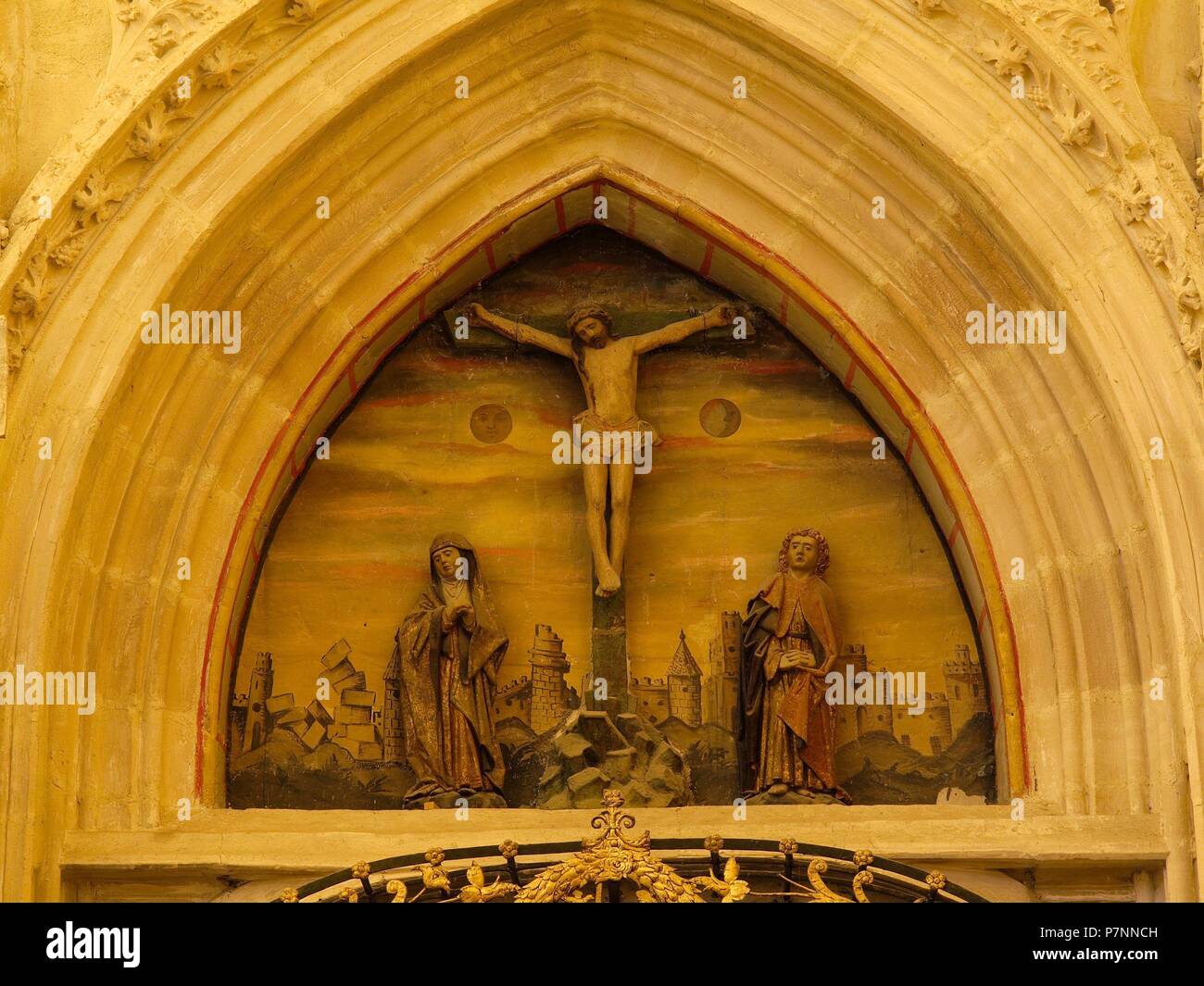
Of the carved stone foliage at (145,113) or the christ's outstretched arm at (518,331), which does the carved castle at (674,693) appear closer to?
the christ's outstretched arm at (518,331)

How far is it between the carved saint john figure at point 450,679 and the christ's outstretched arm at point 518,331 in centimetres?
94

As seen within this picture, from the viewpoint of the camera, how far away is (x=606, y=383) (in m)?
10.7

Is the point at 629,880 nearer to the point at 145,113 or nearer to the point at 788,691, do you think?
the point at 788,691

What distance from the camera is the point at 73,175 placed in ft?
31.8

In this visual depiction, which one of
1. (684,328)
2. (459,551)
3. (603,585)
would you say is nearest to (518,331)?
(684,328)

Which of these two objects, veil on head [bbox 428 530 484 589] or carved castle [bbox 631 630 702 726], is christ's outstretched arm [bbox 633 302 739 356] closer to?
veil on head [bbox 428 530 484 589]

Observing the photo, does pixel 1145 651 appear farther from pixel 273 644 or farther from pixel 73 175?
pixel 73 175

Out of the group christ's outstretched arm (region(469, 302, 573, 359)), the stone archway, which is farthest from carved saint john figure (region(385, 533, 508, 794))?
christ's outstretched arm (region(469, 302, 573, 359))

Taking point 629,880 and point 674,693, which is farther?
point 674,693

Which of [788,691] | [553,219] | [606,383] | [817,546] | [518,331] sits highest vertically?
[553,219]

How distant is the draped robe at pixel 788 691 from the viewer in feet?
33.0

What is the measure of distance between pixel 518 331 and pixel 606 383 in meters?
0.45

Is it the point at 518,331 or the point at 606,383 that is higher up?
the point at 518,331

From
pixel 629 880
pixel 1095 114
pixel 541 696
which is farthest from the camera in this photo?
pixel 541 696
